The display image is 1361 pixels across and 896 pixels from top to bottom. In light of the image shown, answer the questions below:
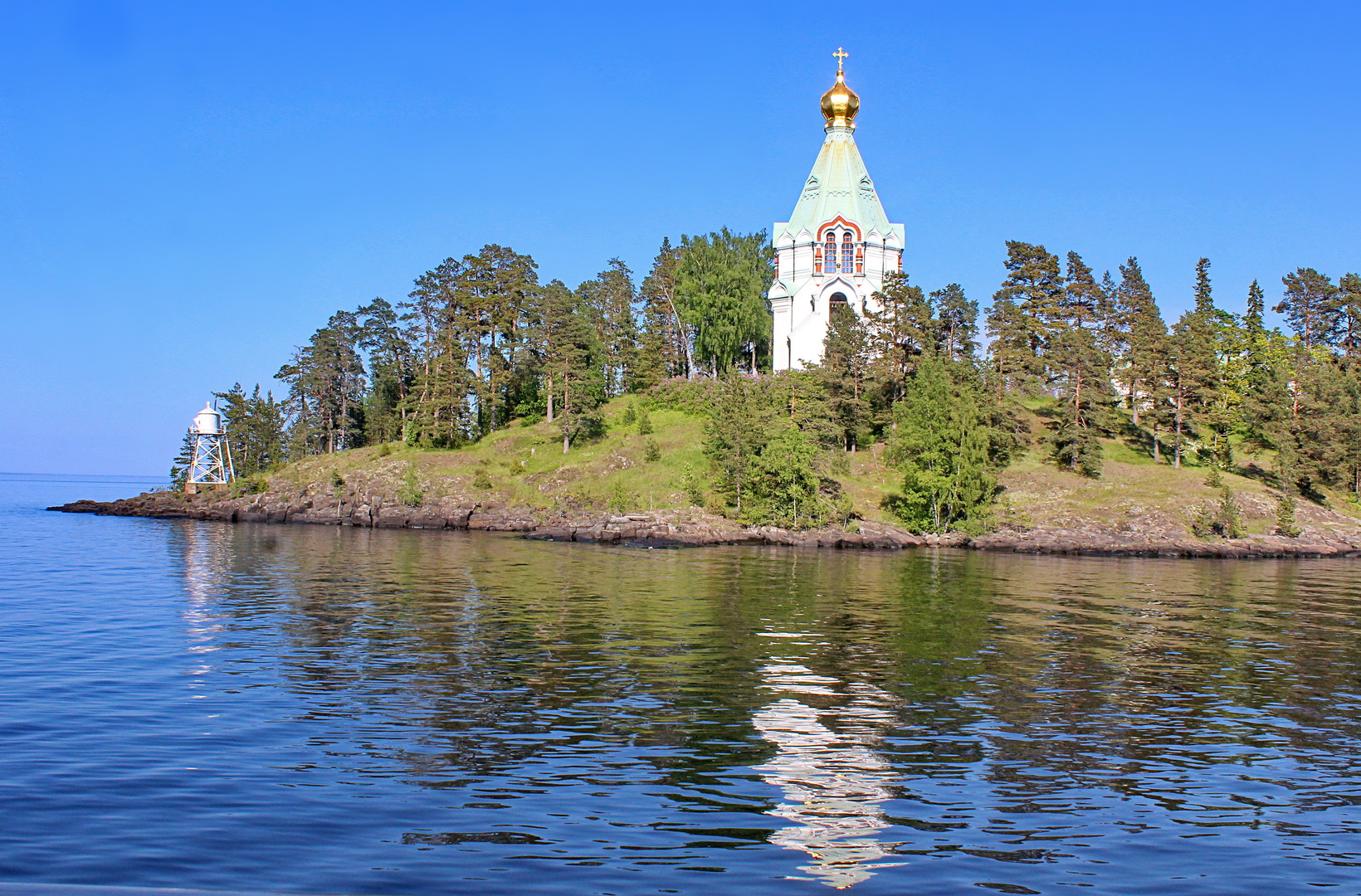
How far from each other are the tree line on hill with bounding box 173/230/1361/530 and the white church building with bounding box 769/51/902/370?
13.3 feet

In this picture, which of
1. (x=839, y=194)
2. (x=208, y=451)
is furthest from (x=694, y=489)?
(x=208, y=451)

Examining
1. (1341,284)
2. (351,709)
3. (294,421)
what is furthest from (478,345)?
(1341,284)

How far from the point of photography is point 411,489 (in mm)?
80312

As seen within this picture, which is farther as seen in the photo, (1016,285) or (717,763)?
(1016,285)

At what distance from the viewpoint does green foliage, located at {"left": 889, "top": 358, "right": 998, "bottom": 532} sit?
226 feet

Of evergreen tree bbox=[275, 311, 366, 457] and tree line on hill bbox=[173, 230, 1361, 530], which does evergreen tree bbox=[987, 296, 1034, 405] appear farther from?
evergreen tree bbox=[275, 311, 366, 457]

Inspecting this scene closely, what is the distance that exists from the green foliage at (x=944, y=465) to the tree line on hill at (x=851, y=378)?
0.62 feet

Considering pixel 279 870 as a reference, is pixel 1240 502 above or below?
above

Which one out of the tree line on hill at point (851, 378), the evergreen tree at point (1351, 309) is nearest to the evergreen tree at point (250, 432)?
the tree line on hill at point (851, 378)

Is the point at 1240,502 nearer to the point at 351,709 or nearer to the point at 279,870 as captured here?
the point at 351,709

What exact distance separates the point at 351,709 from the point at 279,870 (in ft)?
24.5

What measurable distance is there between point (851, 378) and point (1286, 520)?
3333 cm

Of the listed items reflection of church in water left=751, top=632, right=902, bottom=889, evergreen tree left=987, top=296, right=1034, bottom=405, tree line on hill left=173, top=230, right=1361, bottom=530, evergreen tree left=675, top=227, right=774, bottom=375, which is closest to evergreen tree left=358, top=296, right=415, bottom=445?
tree line on hill left=173, top=230, right=1361, bottom=530

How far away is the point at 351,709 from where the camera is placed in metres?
16.7
